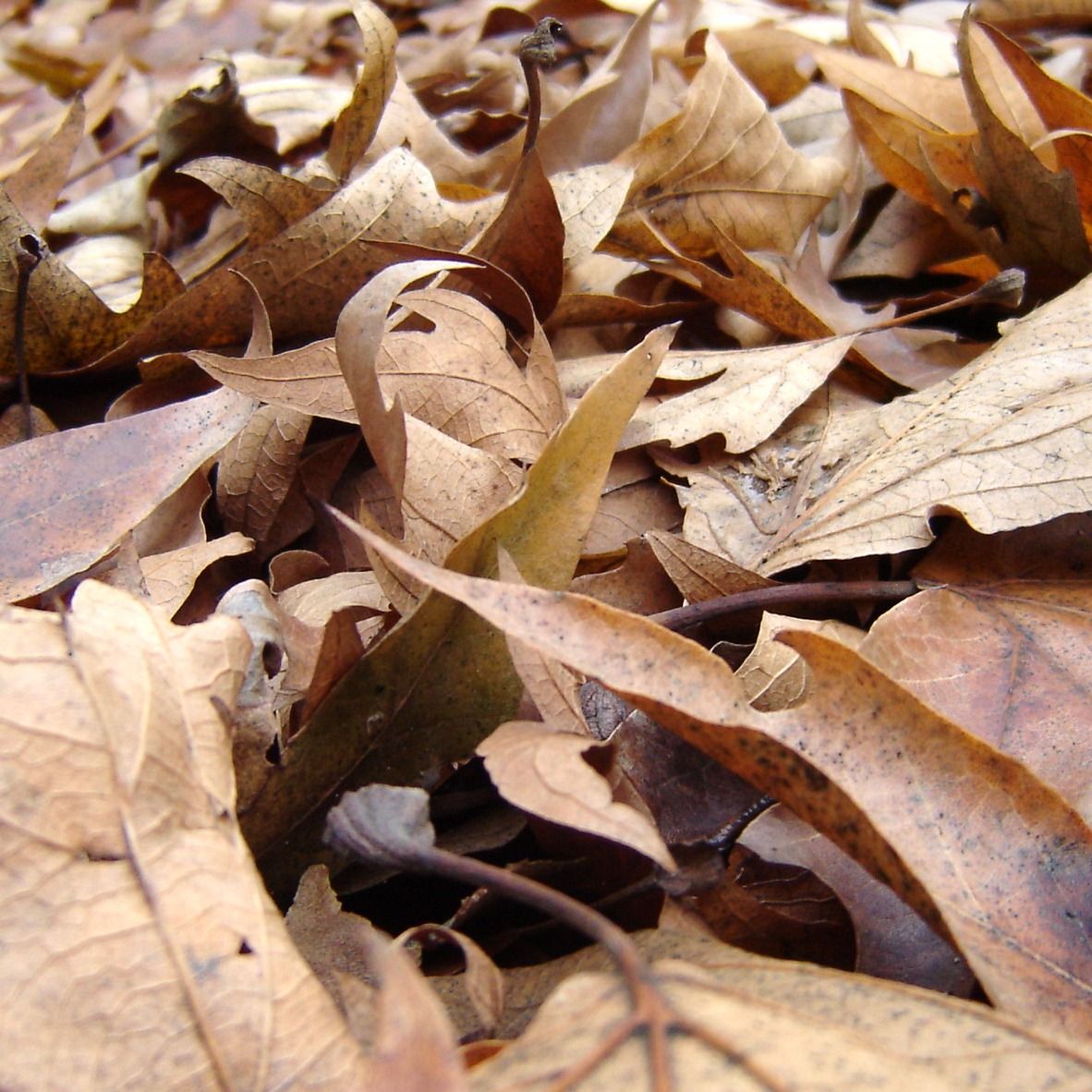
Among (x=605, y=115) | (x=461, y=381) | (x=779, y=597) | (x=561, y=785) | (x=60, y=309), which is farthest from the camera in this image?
(x=605, y=115)

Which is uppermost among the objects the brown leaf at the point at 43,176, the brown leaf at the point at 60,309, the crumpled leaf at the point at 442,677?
the brown leaf at the point at 43,176

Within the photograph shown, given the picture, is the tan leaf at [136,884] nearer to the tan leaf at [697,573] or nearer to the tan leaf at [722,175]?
the tan leaf at [697,573]

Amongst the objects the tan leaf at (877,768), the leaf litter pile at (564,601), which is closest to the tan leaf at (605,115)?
the leaf litter pile at (564,601)

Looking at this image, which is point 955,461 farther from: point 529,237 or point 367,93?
A: point 367,93

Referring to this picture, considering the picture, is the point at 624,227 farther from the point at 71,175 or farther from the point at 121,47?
the point at 121,47

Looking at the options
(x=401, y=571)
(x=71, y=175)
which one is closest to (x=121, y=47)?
(x=71, y=175)

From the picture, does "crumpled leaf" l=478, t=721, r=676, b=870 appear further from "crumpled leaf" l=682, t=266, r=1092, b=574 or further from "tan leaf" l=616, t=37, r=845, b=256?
"tan leaf" l=616, t=37, r=845, b=256

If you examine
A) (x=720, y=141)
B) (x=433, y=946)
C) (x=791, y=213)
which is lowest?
Result: (x=433, y=946)

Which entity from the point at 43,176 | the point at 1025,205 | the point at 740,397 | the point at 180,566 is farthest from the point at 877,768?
the point at 43,176
